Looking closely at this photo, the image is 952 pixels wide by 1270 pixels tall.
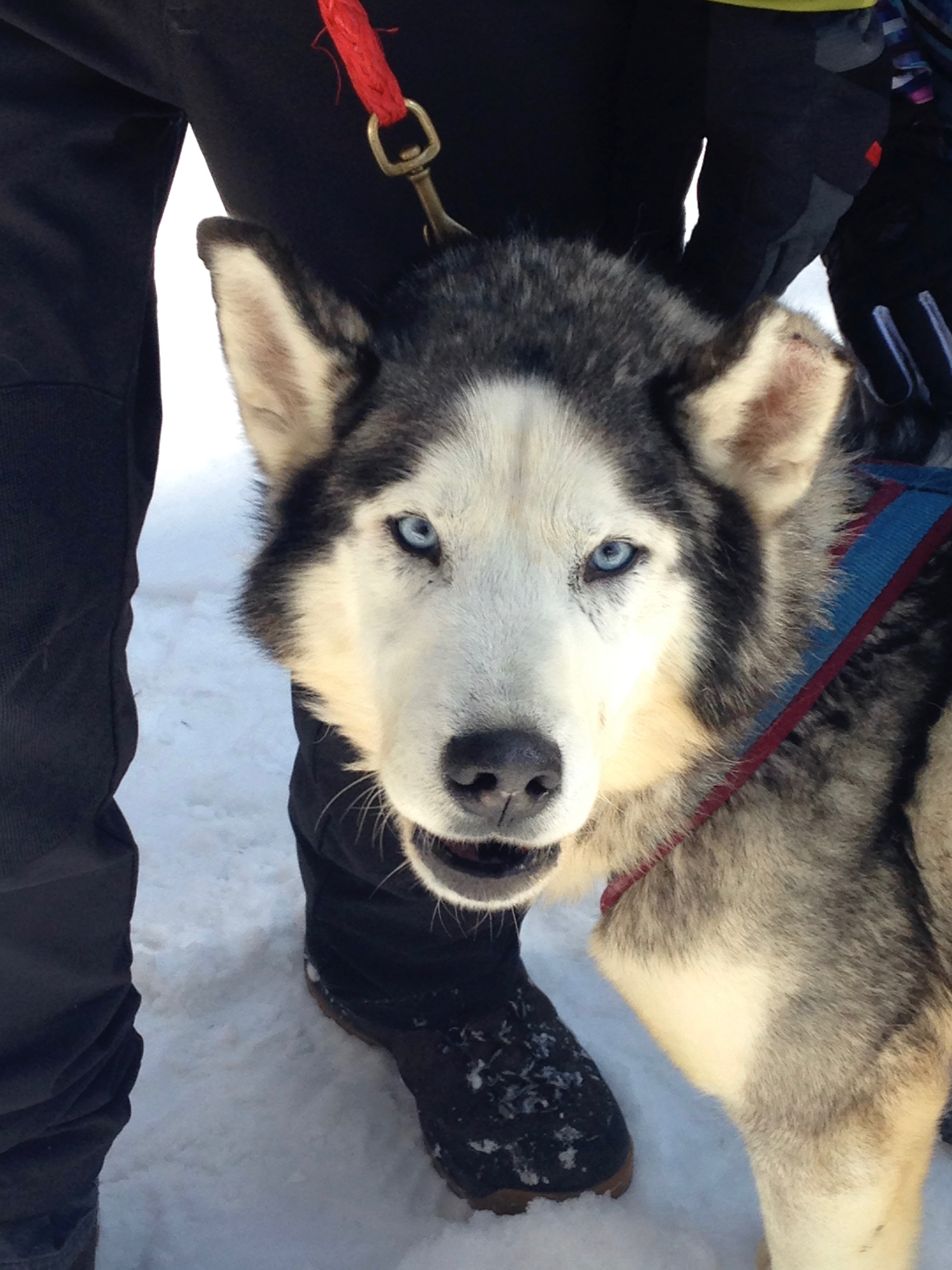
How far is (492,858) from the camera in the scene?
4.30ft

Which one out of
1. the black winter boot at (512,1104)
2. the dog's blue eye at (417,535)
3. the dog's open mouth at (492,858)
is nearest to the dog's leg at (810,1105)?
the dog's open mouth at (492,858)

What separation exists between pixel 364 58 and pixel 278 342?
0.37 m

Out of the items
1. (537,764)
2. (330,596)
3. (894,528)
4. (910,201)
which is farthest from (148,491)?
(910,201)

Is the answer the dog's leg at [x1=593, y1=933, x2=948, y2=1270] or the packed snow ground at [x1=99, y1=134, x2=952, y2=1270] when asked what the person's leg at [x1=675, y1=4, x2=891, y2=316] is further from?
the dog's leg at [x1=593, y1=933, x2=948, y2=1270]

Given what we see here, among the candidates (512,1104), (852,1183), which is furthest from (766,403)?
(512,1104)

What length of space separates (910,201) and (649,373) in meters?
0.74

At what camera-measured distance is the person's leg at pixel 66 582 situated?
1.33 m

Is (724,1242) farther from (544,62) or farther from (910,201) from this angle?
(544,62)

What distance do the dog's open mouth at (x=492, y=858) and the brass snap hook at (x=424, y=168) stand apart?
879mm

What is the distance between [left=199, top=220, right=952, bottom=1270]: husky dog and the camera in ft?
4.04

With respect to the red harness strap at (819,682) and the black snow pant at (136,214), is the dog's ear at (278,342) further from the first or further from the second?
the red harness strap at (819,682)

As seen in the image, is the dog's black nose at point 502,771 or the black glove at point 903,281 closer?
the dog's black nose at point 502,771

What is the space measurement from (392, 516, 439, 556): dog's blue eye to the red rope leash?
55 cm

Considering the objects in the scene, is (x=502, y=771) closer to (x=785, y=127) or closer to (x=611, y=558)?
(x=611, y=558)
